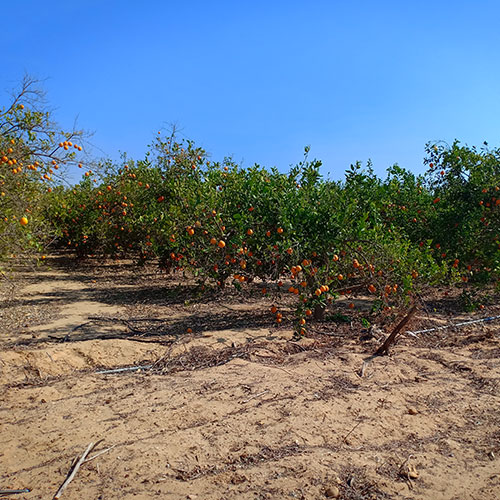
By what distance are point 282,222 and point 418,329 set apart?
271 cm

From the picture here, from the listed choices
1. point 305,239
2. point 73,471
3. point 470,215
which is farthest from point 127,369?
point 470,215

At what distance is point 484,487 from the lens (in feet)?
9.47

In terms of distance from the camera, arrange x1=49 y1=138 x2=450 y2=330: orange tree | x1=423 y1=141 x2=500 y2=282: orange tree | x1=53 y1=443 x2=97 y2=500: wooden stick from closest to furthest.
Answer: x1=53 y1=443 x2=97 y2=500: wooden stick < x1=49 y1=138 x2=450 y2=330: orange tree < x1=423 y1=141 x2=500 y2=282: orange tree

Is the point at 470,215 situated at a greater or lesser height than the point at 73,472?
greater

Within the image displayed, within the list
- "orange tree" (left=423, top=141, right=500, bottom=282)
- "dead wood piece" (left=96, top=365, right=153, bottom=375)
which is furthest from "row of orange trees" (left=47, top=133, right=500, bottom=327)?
"dead wood piece" (left=96, top=365, right=153, bottom=375)

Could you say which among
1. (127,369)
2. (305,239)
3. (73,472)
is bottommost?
(73,472)

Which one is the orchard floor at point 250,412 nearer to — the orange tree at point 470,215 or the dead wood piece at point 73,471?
the dead wood piece at point 73,471

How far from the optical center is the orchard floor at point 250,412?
9.50 feet

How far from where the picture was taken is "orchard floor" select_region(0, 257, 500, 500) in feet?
9.50

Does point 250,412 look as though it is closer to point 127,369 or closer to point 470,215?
point 127,369

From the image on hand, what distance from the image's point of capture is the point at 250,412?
3756 millimetres

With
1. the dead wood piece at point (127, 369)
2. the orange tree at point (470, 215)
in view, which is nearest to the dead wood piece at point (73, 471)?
the dead wood piece at point (127, 369)

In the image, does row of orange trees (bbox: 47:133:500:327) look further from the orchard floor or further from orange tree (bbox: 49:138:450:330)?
the orchard floor

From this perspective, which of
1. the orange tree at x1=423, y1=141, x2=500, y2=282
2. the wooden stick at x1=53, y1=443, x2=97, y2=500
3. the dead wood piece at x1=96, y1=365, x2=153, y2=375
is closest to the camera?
the wooden stick at x1=53, y1=443, x2=97, y2=500
